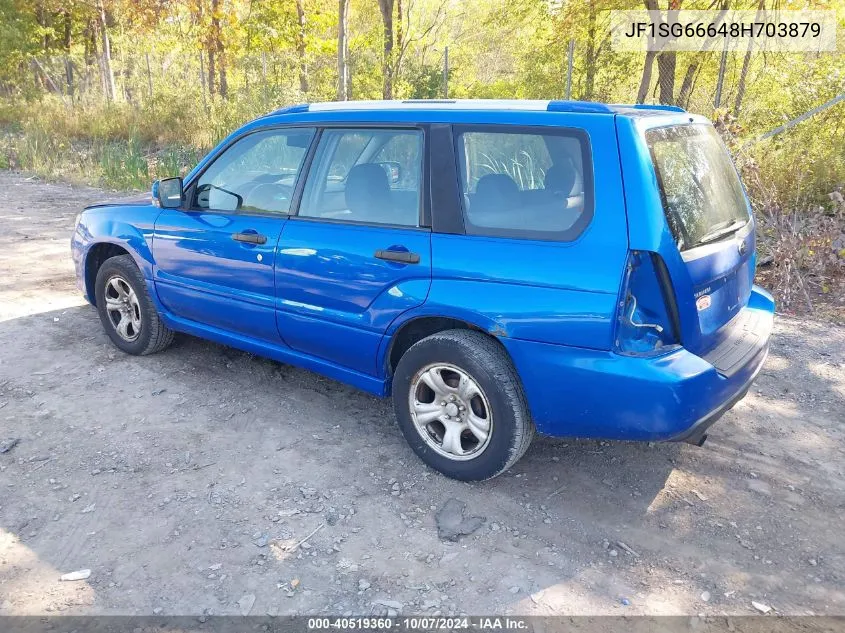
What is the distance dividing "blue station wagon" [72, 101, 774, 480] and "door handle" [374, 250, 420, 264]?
0.01 m

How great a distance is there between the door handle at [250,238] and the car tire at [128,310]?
110 cm

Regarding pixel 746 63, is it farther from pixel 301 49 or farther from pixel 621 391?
→ pixel 621 391

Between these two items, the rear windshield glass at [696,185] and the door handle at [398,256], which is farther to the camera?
the door handle at [398,256]

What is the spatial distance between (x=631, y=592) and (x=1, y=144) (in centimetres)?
1796

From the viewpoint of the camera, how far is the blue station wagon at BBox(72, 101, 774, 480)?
280cm

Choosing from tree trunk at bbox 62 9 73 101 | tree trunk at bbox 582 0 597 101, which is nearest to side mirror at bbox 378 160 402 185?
tree trunk at bbox 582 0 597 101

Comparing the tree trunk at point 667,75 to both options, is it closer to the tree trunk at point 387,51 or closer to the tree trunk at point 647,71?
the tree trunk at point 647,71

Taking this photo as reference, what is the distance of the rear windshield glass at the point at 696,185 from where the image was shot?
2.89 metres

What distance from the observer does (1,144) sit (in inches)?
634

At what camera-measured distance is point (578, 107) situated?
3.02 metres

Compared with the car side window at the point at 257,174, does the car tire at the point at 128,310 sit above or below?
below

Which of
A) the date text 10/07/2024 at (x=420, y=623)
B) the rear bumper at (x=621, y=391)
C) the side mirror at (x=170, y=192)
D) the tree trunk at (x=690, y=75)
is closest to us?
the date text 10/07/2024 at (x=420, y=623)

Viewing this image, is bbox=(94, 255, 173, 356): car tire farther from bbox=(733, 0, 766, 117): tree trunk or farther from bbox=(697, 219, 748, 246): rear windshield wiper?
bbox=(733, 0, 766, 117): tree trunk

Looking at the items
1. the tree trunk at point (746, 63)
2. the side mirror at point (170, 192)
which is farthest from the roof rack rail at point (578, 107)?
the tree trunk at point (746, 63)
